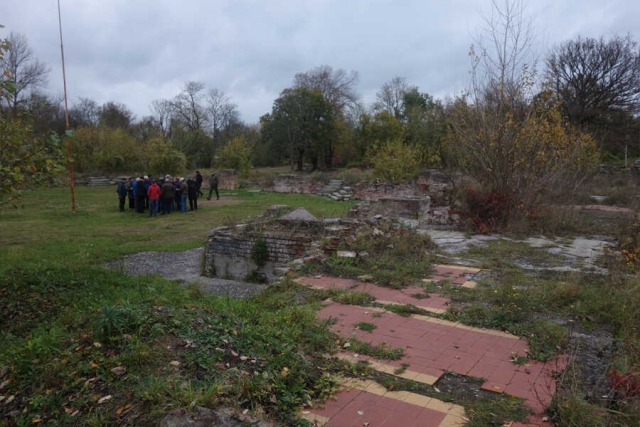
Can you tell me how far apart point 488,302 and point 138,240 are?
9.47 m

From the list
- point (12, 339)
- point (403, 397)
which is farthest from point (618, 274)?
point (12, 339)

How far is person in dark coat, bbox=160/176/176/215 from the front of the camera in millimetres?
17431

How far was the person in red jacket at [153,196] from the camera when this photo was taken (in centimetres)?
1712

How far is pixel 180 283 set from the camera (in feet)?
26.4

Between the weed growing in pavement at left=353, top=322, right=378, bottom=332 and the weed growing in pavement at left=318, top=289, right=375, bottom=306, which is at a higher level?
the weed growing in pavement at left=318, top=289, right=375, bottom=306

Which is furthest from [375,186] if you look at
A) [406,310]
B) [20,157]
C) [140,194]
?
[20,157]

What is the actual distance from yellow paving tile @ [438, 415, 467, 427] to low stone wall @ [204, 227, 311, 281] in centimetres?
520

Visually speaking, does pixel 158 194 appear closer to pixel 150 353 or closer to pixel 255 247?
pixel 255 247

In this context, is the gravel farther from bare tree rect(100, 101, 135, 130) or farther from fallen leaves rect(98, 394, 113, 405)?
bare tree rect(100, 101, 135, 130)

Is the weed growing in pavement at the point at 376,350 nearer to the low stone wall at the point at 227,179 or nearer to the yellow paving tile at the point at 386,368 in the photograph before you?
the yellow paving tile at the point at 386,368

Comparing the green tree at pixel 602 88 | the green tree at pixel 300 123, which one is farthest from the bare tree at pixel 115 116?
the green tree at pixel 602 88

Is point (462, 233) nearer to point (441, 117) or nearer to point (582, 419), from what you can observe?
point (582, 419)

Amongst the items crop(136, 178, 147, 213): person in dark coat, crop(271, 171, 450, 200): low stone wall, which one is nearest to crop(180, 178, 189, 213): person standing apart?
crop(136, 178, 147, 213): person in dark coat

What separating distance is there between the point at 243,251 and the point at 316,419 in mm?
5945
